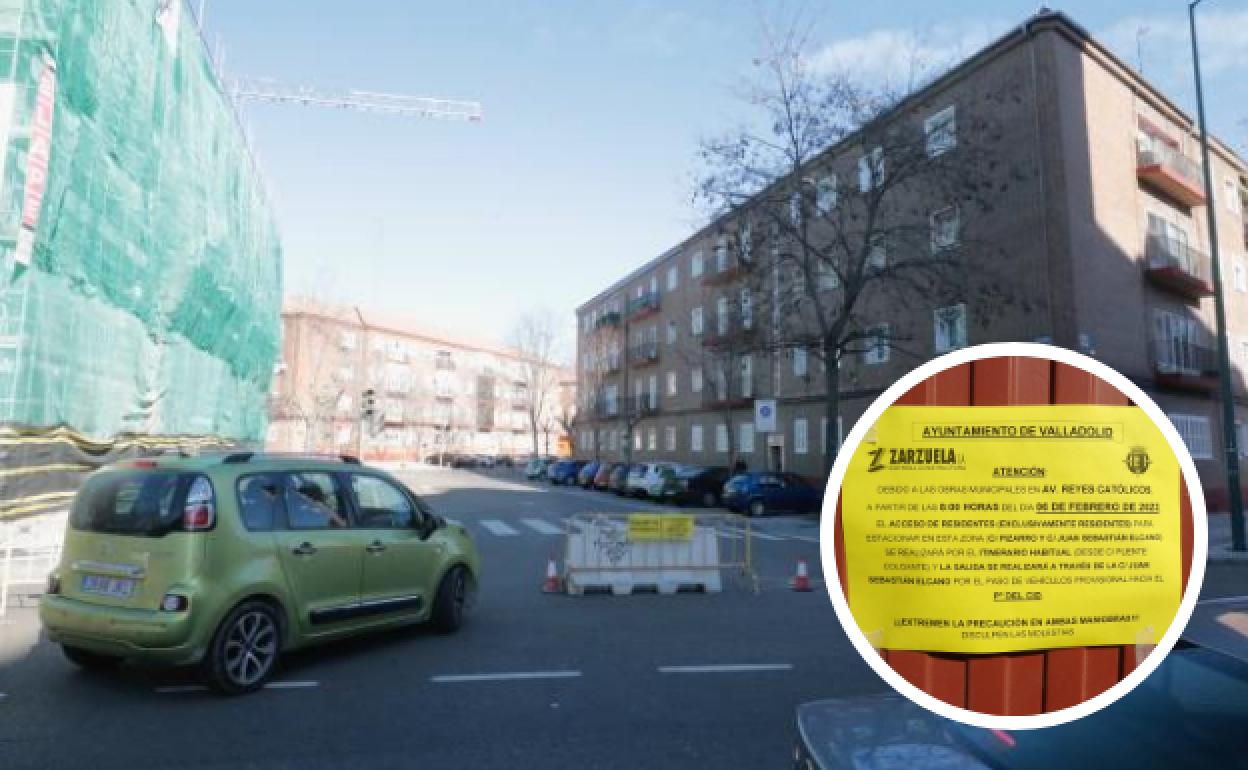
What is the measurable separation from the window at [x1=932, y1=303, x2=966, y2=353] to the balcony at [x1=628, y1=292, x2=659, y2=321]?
81.4 feet

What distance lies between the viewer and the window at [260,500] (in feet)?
19.5

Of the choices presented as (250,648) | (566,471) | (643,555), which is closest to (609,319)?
(566,471)

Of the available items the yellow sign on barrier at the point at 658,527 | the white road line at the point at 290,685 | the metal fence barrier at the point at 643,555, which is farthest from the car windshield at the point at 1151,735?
the yellow sign on barrier at the point at 658,527

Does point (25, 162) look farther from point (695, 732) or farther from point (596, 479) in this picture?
point (596, 479)

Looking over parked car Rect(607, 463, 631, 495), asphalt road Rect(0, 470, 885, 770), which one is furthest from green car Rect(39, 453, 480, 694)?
parked car Rect(607, 463, 631, 495)

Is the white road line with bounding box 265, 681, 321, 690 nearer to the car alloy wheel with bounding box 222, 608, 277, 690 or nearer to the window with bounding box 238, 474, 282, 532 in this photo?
the car alloy wheel with bounding box 222, 608, 277, 690

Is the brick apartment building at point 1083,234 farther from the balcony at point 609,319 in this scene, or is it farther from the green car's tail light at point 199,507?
the balcony at point 609,319

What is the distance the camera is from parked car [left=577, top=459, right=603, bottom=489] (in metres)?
38.0

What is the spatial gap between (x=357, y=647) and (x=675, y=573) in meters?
4.50

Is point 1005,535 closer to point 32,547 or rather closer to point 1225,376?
point 32,547

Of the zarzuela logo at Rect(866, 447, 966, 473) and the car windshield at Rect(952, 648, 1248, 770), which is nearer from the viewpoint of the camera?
the zarzuela logo at Rect(866, 447, 966, 473)

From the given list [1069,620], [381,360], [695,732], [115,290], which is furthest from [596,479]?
[381,360]

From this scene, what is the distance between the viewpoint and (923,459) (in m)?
1.25

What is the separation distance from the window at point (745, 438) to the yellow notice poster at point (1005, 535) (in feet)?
112
